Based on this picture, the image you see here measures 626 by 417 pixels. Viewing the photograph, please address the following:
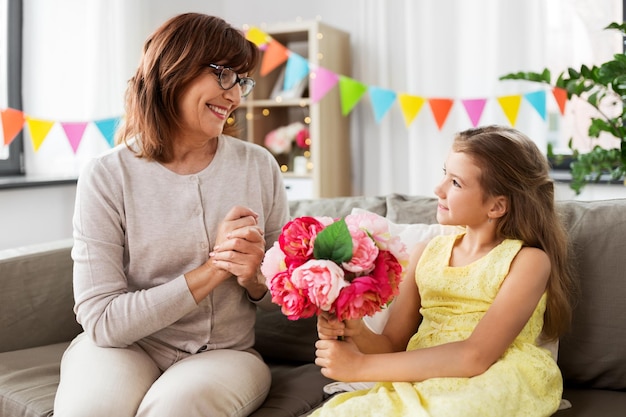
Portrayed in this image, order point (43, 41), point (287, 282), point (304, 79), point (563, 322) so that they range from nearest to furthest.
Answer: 1. point (287, 282)
2. point (563, 322)
3. point (43, 41)
4. point (304, 79)

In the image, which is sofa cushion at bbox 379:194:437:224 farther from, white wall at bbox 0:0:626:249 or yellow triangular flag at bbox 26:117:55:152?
yellow triangular flag at bbox 26:117:55:152

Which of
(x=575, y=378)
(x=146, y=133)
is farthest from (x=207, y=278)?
→ (x=575, y=378)

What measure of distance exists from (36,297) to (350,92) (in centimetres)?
236

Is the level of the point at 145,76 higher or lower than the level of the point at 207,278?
higher

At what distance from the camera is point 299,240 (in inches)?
53.2

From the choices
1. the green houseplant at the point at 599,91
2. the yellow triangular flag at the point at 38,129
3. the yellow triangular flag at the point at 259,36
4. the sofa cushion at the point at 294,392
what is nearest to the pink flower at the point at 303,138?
the yellow triangular flag at the point at 259,36

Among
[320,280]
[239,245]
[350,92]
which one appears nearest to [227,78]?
[239,245]

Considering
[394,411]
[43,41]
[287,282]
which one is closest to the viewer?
[287,282]

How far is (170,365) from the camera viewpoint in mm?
1760

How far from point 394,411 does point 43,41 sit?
9.77 feet

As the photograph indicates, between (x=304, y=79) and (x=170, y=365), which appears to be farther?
(x=304, y=79)

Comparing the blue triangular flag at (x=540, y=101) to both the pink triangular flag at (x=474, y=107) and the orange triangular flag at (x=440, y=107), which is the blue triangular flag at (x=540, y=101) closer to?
the pink triangular flag at (x=474, y=107)

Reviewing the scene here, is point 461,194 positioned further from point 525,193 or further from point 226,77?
point 226,77

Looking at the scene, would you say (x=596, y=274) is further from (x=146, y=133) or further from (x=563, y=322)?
(x=146, y=133)
